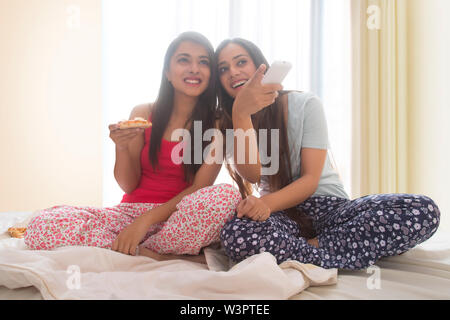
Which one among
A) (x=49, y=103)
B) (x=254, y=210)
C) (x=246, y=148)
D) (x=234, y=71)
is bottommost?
(x=254, y=210)

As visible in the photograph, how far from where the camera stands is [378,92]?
2.46m

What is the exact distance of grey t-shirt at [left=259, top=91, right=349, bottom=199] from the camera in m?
1.07

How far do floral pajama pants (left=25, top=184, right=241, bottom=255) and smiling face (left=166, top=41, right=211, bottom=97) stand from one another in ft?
1.45

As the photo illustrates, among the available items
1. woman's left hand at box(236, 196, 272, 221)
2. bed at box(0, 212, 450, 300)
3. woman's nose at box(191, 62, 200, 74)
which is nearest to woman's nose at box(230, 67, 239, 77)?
woman's nose at box(191, 62, 200, 74)

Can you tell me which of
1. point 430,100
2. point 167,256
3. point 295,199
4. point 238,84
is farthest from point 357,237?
point 430,100

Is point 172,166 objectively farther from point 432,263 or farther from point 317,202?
point 432,263

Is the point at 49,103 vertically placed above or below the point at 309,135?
above

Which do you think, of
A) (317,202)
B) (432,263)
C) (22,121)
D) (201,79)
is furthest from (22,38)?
(432,263)

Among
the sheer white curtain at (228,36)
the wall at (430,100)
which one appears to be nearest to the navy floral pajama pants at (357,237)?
the wall at (430,100)

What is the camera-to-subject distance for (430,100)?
226 centimetres

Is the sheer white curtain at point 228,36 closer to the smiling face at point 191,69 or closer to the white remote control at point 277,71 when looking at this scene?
the smiling face at point 191,69

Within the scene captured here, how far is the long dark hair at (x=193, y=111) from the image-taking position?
1181mm

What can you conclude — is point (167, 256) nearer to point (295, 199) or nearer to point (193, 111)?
point (295, 199)

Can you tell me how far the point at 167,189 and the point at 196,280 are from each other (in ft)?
1.84
